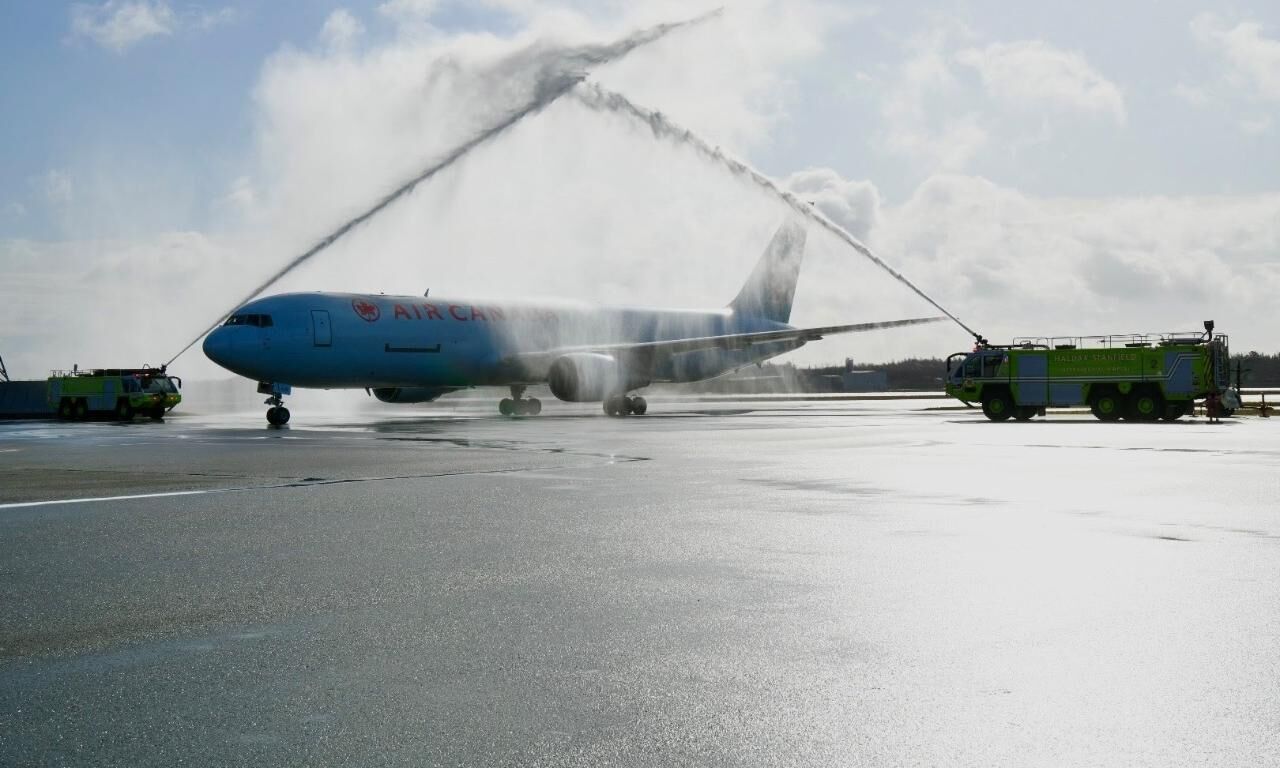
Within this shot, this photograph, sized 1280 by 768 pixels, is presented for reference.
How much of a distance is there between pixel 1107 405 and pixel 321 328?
78.4 ft

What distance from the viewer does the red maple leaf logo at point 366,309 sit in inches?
1436

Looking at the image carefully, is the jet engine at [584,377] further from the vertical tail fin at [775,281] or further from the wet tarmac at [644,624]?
the wet tarmac at [644,624]

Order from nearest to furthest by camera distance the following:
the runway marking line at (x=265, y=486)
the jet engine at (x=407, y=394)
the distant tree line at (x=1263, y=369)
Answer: the runway marking line at (x=265, y=486)
the jet engine at (x=407, y=394)
the distant tree line at (x=1263, y=369)

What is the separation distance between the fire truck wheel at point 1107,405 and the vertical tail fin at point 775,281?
20.5 meters

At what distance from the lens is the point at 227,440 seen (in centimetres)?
2539

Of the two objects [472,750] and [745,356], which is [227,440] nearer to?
[472,750]

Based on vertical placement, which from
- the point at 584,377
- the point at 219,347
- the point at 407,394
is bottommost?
the point at 407,394

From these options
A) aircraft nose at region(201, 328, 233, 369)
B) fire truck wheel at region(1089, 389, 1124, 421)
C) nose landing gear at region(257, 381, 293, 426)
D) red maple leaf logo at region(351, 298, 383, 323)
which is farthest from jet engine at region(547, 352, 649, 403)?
fire truck wheel at region(1089, 389, 1124, 421)

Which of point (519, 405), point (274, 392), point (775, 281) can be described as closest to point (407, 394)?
point (519, 405)

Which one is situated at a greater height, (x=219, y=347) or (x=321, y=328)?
(x=321, y=328)

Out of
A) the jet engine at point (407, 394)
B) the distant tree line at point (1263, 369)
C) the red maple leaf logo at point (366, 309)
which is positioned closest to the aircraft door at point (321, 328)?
the red maple leaf logo at point (366, 309)

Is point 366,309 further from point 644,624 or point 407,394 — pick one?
point 644,624

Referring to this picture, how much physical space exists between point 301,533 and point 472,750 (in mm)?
6054

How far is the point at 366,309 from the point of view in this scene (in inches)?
1446
